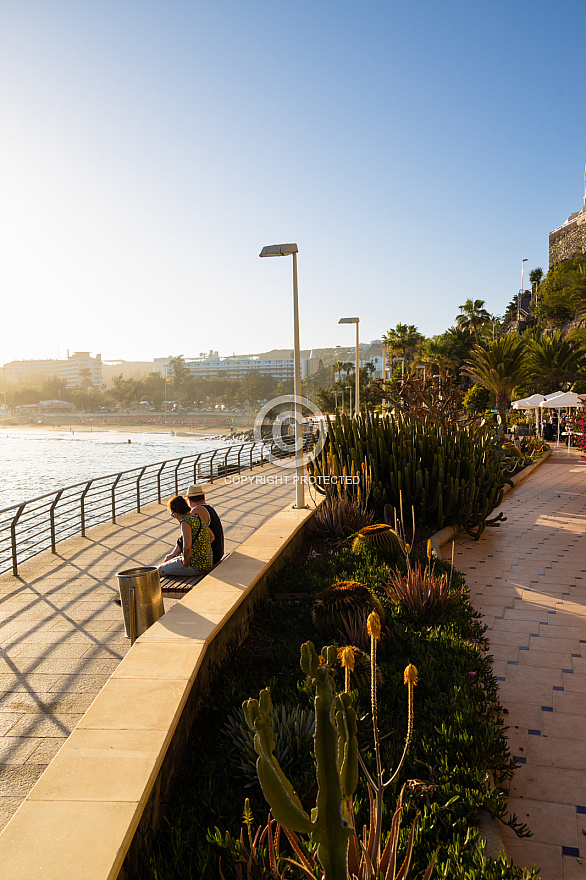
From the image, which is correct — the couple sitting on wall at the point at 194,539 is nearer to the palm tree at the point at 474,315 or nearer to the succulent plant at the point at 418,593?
the succulent plant at the point at 418,593

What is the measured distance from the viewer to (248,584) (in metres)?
4.56

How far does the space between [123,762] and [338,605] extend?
222 centimetres

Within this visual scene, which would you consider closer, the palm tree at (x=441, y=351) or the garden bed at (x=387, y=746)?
the garden bed at (x=387, y=746)

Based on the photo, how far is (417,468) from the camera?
8.36 m

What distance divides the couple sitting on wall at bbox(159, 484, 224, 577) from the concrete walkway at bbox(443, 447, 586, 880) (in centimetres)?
259

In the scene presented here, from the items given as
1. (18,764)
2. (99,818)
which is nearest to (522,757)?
(99,818)

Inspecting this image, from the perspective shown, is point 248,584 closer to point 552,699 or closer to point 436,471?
point 552,699

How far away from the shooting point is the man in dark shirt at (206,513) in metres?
5.50

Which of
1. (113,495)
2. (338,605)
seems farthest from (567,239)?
(338,605)

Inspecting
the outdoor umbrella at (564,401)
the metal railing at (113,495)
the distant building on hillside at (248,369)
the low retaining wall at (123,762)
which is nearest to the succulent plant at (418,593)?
the low retaining wall at (123,762)

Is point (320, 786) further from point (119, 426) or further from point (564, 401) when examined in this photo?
point (119, 426)

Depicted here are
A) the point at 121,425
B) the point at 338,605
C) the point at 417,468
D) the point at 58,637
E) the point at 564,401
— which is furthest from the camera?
the point at 121,425

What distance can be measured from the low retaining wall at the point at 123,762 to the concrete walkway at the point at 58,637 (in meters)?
0.77

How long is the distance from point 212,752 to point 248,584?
1.63m
